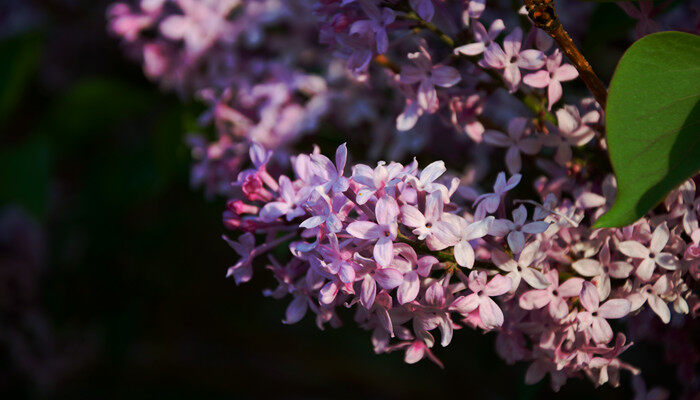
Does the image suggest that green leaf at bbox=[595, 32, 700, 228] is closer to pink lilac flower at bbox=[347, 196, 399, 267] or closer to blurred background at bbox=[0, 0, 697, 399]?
pink lilac flower at bbox=[347, 196, 399, 267]

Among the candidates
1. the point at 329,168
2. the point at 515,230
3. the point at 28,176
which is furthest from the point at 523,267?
the point at 28,176

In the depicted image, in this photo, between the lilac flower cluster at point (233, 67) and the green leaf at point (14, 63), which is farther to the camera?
the green leaf at point (14, 63)

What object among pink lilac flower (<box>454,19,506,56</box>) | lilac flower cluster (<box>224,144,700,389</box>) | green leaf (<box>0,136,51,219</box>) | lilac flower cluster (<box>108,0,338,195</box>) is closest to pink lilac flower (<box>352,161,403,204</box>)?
lilac flower cluster (<box>224,144,700,389</box>)

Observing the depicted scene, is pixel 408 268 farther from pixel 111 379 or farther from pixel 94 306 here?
pixel 111 379

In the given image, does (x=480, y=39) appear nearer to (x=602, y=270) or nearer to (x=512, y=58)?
(x=512, y=58)

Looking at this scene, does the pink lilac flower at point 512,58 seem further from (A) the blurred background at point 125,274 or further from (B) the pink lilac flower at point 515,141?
(A) the blurred background at point 125,274

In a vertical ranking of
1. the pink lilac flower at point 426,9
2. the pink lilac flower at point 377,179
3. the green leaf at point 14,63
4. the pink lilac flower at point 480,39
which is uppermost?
the pink lilac flower at point 426,9

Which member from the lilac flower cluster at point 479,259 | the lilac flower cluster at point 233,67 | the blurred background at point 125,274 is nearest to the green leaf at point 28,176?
the blurred background at point 125,274

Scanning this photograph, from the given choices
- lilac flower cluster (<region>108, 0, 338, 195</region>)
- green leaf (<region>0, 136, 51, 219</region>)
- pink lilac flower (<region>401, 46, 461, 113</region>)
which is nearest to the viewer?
pink lilac flower (<region>401, 46, 461, 113</region>)
